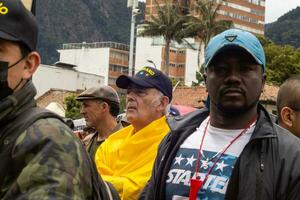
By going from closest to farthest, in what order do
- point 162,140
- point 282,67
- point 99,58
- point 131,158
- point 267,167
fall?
point 267,167 < point 162,140 < point 131,158 < point 282,67 < point 99,58

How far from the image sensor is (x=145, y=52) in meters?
88.7

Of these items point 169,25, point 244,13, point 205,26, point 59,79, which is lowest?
point 59,79

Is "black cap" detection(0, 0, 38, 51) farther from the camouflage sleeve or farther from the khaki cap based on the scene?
the khaki cap

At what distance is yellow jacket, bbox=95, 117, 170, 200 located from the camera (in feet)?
12.9

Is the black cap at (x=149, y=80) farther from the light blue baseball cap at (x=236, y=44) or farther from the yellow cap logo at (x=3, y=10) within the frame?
the yellow cap logo at (x=3, y=10)

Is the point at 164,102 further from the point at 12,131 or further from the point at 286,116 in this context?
the point at 12,131

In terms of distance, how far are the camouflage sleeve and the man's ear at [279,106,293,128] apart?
2.20 metres

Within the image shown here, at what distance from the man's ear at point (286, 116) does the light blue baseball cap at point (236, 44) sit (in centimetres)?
115

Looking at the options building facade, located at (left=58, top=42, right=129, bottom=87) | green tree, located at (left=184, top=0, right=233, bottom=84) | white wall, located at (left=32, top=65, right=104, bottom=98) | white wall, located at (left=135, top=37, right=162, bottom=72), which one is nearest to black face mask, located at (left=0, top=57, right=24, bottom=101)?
green tree, located at (left=184, top=0, right=233, bottom=84)

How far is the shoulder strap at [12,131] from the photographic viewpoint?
1.79 meters

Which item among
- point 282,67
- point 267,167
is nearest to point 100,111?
point 267,167

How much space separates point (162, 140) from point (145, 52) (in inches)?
3386

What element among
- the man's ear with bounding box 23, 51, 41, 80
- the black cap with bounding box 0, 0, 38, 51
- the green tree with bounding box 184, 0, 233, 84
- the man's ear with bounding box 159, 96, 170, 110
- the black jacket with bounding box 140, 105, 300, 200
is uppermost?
the green tree with bounding box 184, 0, 233, 84

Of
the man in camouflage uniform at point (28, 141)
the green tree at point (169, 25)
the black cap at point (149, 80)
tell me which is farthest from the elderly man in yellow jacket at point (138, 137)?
the green tree at point (169, 25)
